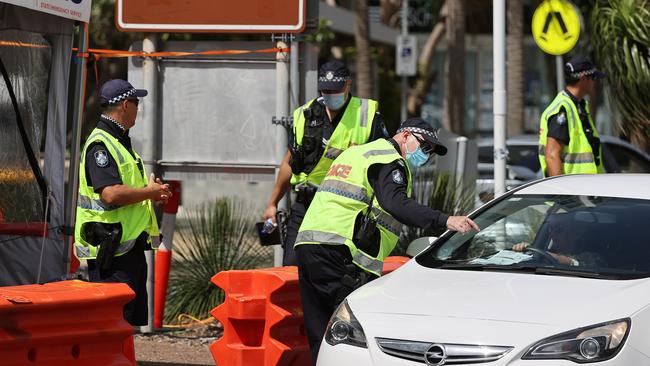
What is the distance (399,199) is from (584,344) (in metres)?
1.43

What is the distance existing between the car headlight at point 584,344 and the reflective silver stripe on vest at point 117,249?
2.62 metres

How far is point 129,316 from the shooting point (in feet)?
24.2

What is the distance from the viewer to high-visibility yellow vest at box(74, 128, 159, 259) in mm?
7270

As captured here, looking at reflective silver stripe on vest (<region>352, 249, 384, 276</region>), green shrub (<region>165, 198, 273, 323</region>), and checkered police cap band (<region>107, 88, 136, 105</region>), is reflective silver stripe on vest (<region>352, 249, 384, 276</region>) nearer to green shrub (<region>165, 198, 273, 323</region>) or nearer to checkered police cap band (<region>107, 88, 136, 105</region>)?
checkered police cap band (<region>107, 88, 136, 105</region>)

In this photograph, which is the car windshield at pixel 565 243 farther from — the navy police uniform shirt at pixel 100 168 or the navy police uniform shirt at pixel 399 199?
the navy police uniform shirt at pixel 100 168

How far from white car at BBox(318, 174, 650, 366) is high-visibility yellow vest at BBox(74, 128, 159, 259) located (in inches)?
57.7

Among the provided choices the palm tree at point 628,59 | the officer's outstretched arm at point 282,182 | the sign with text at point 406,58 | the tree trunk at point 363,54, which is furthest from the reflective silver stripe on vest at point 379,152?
the tree trunk at point 363,54

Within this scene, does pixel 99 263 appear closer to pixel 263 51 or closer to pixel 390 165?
pixel 390 165

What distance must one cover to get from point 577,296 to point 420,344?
2.52 ft

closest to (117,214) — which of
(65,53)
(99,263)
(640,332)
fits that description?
(99,263)

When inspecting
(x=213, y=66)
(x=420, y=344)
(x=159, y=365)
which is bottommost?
(x=159, y=365)

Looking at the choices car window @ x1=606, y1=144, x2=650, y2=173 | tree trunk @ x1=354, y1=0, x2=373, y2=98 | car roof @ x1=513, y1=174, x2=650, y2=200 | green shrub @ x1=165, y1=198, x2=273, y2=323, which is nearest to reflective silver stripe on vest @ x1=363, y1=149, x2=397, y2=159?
car roof @ x1=513, y1=174, x2=650, y2=200

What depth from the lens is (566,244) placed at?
683 cm

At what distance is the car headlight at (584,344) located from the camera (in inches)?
218
